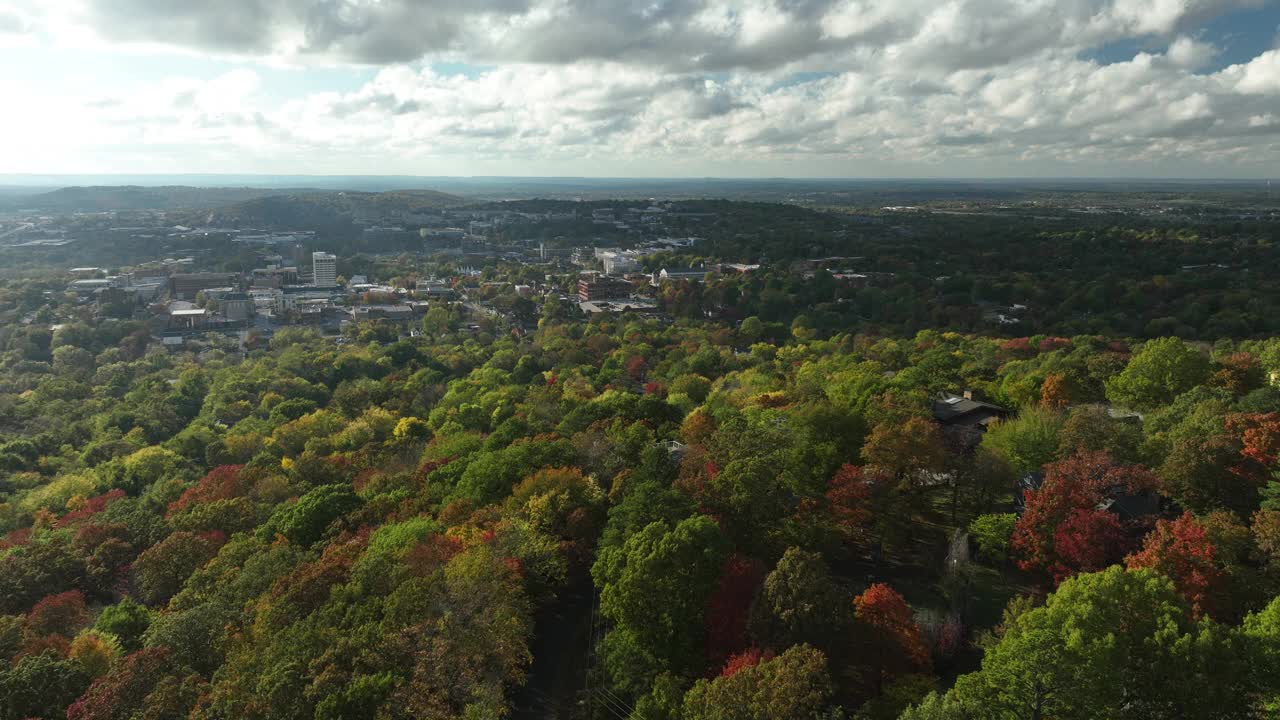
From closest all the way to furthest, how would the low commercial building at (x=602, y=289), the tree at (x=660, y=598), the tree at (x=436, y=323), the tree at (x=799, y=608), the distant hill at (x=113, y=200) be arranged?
the tree at (x=799, y=608), the tree at (x=660, y=598), the tree at (x=436, y=323), the low commercial building at (x=602, y=289), the distant hill at (x=113, y=200)

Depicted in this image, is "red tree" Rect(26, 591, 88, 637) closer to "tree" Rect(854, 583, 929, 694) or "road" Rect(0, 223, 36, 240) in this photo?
"tree" Rect(854, 583, 929, 694)

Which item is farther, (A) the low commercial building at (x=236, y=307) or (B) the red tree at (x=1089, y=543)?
(A) the low commercial building at (x=236, y=307)

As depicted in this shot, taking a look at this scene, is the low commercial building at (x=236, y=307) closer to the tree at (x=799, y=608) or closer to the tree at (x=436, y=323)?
the tree at (x=436, y=323)

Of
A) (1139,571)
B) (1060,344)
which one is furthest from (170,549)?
(1060,344)

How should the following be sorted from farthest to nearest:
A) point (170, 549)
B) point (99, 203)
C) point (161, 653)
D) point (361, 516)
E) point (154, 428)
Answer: point (99, 203)
point (154, 428)
point (361, 516)
point (170, 549)
point (161, 653)

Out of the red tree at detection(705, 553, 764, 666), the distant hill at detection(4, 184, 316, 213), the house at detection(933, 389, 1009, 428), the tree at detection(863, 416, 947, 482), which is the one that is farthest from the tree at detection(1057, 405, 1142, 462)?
the distant hill at detection(4, 184, 316, 213)

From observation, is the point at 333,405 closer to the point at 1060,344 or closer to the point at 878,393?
the point at 878,393

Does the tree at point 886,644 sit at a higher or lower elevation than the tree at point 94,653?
higher

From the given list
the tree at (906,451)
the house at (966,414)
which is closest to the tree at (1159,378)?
the house at (966,414)
